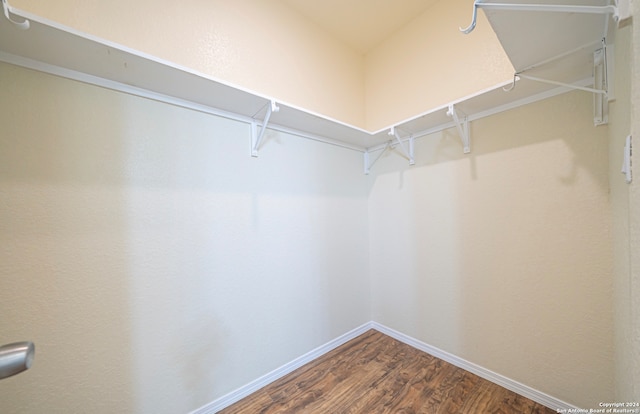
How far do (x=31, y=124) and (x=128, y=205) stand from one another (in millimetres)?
500

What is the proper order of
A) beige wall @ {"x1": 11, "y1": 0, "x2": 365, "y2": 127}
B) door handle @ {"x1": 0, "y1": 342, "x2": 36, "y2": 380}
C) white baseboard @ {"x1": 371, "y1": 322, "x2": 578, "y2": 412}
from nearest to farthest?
door handle @ {"x1": 0, "y1": 342, "x2": 36, "y2": 380}
beige wall @ {"x1": 11, "y1": 0, "x2": 365, "y2": 127}
white baseboard @ {"x1": 371, "y1": 322, "x2": 578, "y2": 412}

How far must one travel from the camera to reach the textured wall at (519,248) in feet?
4.10

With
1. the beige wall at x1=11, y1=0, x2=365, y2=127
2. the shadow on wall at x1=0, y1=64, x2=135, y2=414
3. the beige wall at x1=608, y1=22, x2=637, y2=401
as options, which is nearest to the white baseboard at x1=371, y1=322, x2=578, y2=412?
the beige wall at x1=608, y1=22, x2=637, y2=401

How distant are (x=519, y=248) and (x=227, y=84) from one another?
6.80 feet

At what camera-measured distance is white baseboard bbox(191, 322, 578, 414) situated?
1386 mm

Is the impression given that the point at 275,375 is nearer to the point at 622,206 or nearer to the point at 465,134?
the point at 622,206

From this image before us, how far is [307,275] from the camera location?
1921 mm

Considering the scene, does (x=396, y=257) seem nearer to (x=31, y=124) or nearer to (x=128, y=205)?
(x=128, y=205)

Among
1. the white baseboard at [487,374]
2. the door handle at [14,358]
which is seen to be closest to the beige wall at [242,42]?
the door handle at [14,358]

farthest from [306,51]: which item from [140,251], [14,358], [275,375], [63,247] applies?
[275,375]

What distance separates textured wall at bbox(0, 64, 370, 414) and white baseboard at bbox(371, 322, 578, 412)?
896 mm

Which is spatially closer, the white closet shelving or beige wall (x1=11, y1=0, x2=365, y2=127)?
the white closet shelving

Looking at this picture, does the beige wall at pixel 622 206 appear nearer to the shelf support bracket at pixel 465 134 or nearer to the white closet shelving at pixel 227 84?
the white closet shelving at pixel 227 84

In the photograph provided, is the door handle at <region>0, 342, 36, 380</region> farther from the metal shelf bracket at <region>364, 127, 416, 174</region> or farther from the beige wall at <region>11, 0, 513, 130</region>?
the metal shelf bracket at <region>364, 127, 416, 174</region>
